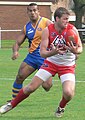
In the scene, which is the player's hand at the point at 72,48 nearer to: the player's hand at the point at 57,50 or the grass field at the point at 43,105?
the player's hand at the point at 57,50

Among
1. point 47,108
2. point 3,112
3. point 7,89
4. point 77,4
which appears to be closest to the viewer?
point 3,112

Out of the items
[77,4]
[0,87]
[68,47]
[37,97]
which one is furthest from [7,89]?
[77,4]

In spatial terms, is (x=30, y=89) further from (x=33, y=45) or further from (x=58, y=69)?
(x=33, y=45)

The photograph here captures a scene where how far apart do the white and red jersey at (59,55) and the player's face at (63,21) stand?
0.53 feet

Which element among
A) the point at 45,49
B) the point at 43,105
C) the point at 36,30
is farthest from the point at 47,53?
the point at 43,105

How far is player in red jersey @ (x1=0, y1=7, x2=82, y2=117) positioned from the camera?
9.52 meters

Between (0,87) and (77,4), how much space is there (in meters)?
36.3

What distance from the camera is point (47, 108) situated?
1131cm

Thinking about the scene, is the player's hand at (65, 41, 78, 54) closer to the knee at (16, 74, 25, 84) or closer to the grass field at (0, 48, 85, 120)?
the grass field at (0, 48, 85, 120)

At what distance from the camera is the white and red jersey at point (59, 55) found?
9758 mm

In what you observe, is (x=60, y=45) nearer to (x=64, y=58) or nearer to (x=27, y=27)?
(x=64, y=58)

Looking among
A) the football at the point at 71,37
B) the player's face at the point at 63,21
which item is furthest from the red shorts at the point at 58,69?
the player's face at the point at 63,21

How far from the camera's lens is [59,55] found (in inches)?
390

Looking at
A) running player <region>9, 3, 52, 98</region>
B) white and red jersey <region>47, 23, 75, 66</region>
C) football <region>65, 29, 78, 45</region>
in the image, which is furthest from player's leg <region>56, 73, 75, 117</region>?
running player <region>9, 3, 52, 98</region>
